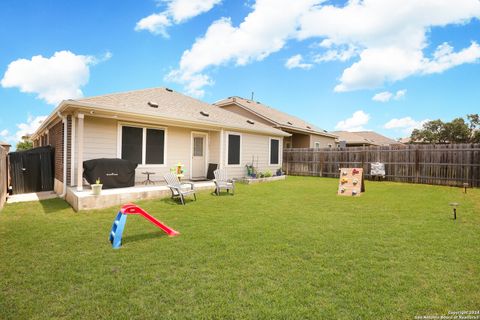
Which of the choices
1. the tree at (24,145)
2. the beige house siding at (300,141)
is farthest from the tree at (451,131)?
the tree at (24,145)

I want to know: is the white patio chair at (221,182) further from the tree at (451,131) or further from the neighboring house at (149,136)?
the tree at (451,131)

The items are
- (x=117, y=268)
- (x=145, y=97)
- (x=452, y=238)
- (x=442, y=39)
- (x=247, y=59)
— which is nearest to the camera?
(x=117, y=268)

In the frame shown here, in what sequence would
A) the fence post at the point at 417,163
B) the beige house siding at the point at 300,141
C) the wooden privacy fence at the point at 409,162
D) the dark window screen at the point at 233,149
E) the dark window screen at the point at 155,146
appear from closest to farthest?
the dark window screen at the point at 155,146 < the wooden privacy fence at the point at 409,162 < the dark window screen at the point at 233,149 < the fence post at the point at 417,163 < the beige house siding at the point at 300,141

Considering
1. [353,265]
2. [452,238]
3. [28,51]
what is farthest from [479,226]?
[28,51]

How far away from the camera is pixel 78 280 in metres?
3.01

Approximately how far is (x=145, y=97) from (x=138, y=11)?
128 inches

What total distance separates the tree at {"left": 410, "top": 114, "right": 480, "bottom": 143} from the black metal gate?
4291cm

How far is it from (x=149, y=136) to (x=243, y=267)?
7.87 metres

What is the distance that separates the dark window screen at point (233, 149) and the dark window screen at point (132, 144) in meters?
4.29

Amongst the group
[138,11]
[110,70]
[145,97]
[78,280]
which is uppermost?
[138,11]

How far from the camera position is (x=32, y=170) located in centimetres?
983

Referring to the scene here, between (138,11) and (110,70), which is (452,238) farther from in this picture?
(110,70)

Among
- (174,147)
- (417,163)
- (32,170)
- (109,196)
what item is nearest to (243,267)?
(109,196)

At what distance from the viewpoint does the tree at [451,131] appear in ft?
113
